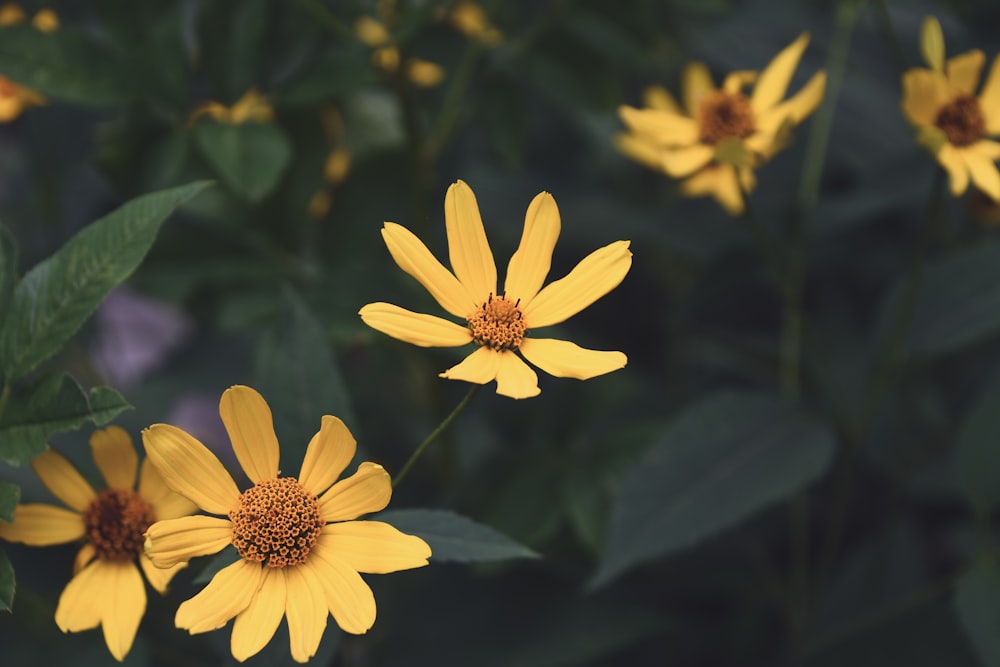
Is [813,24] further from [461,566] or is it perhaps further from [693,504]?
[461,566]

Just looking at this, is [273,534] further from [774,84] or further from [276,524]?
[774,84]

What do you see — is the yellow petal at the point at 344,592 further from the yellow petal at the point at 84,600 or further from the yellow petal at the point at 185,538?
the yellow petal at the point at 84,600

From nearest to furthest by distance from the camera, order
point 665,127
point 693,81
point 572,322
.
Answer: point 665,127, point 693,81, point 572,322

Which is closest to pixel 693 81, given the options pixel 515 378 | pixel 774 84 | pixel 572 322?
pixel 774 84

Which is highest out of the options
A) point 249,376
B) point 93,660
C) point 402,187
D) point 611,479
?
point 402,187

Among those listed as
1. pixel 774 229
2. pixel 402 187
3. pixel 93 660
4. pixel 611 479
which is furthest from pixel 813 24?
pixel 93 660

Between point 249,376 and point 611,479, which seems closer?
point 611,479

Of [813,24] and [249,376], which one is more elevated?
[813,24]
